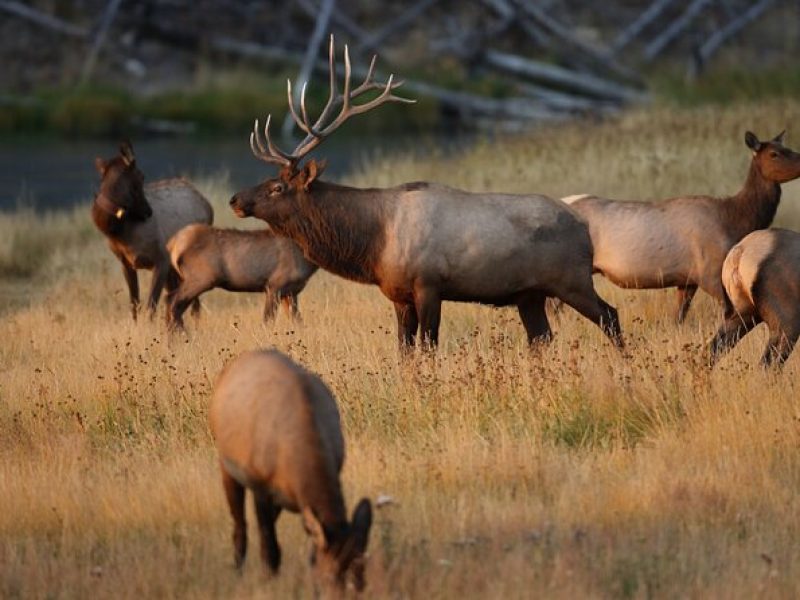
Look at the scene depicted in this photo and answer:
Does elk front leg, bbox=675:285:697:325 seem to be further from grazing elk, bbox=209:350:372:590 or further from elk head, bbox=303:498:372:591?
elk head, bbox=303:498:372:591

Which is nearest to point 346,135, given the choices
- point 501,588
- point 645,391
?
point 645,391

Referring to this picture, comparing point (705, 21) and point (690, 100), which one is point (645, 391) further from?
point (705, 21)

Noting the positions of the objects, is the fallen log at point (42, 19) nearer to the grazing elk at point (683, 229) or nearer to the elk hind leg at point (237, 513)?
the grazing elk at point (683, 229)

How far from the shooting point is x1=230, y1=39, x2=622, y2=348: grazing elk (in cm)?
1088

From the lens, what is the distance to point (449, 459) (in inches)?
327

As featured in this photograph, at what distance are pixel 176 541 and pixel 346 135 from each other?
83.4 ft

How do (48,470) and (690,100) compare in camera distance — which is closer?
(48,470)

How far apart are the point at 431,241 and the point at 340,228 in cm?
63

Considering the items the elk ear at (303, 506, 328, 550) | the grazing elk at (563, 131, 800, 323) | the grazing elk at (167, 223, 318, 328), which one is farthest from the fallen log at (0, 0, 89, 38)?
the elk ear at (303, 506, 328, 550)

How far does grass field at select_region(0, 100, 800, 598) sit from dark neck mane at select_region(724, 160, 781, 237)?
852 millimetres

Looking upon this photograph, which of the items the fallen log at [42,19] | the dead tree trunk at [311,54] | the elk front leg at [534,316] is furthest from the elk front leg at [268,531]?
the fallen log at [42,19]

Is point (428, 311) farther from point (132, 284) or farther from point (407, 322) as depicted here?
point (132, 284)

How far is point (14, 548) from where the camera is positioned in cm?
739

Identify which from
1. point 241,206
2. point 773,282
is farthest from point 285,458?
point 241,206
